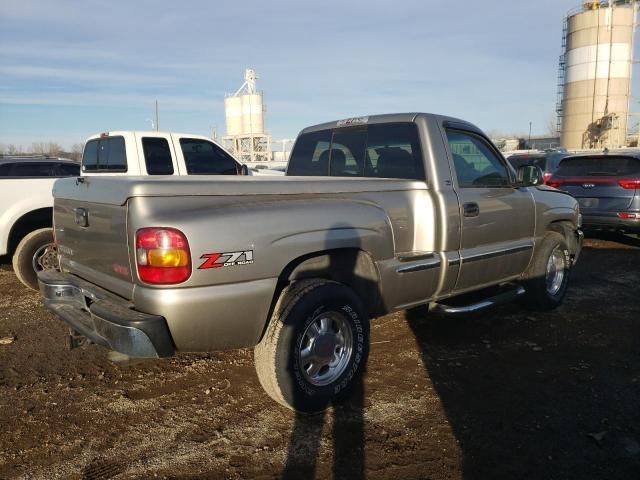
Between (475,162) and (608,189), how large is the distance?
563 centimetres

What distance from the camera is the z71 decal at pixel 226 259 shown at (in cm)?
281

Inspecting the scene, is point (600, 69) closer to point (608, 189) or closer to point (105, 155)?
point (608, 189)

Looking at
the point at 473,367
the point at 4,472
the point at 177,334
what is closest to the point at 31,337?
the point at 4,472

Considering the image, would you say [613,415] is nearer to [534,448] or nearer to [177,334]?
[534,448]

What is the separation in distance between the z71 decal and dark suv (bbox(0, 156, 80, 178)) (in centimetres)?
619

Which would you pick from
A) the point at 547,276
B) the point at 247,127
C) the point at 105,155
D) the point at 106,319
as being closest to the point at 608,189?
the point at 547,276

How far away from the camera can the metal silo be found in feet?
138

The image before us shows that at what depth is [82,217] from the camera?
3.36 meters

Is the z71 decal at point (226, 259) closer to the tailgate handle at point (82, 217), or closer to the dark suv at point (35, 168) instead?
the tailgate handle at point (82, 217)

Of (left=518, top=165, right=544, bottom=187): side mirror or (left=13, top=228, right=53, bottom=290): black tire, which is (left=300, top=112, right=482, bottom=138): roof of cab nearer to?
(left=518, top=165, right=544, bottom=187): side mirror

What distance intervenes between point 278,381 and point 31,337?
3060mm

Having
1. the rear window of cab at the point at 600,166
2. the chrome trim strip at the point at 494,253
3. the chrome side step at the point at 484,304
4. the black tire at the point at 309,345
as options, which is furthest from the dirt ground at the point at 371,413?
the rear window of cab at the point at 600,166

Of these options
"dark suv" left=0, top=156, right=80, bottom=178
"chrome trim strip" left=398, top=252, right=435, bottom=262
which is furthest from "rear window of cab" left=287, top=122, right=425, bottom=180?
"dark suv" left=0, top=156, right=80, bottom=178

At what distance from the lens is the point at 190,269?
278cm
